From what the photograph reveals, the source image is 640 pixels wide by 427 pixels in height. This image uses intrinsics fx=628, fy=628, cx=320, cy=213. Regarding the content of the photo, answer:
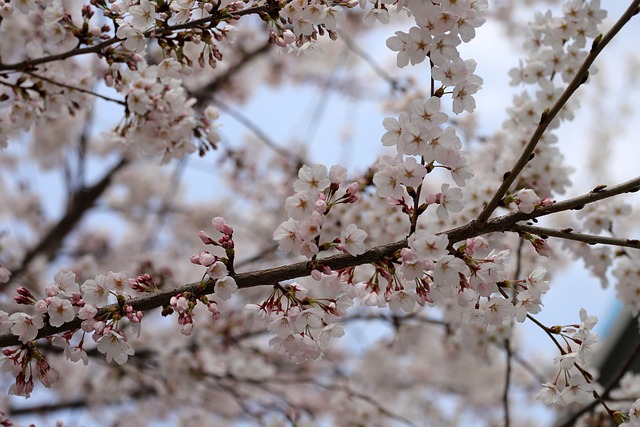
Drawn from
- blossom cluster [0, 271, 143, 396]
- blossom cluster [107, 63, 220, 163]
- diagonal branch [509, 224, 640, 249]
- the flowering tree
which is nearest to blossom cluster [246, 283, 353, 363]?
the flowering tree

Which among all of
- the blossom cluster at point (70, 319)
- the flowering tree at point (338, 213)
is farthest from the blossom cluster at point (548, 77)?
the blossom cluster at point (70, 319)

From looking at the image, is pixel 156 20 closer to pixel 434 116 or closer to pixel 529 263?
pixel 434 116

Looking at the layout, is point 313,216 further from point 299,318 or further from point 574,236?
point 574,236

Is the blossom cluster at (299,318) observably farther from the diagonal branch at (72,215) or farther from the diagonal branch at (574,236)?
the diagonal branch at (72,215)

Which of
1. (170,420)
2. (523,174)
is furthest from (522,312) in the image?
(170,420)

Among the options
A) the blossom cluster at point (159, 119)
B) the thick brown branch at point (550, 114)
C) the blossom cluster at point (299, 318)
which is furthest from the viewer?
the blossom cluster at point (159, 119)

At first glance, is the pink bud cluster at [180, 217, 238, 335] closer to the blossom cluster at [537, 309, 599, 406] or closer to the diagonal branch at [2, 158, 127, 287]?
the blossom cluster at [537, 309, 599, 406]

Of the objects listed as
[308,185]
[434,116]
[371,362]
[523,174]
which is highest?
[371,362]

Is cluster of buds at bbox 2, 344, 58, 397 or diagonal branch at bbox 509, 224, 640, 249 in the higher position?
diagonal branch at bbox 509, 224, 640, 249

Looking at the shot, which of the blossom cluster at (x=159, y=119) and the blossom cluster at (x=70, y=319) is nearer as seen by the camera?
the blossom cluster at (x=70, y=319)

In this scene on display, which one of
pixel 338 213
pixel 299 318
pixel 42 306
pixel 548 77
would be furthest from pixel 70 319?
pixel 548 77

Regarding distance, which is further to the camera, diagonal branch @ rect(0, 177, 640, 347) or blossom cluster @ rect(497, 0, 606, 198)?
blossom cluster @ rect(497, 0, 606, 198)

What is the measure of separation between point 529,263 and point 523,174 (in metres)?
1.13

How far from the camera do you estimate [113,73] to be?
6.52 feet
